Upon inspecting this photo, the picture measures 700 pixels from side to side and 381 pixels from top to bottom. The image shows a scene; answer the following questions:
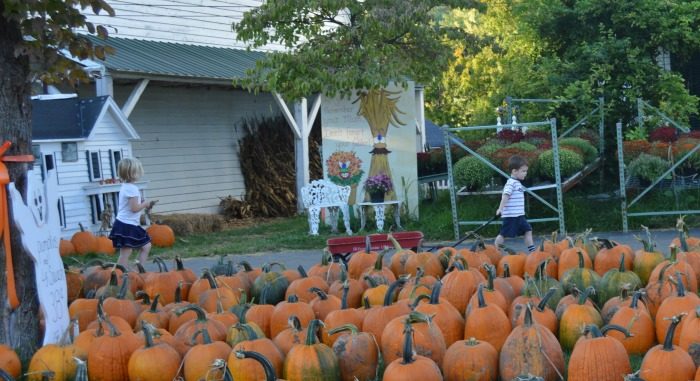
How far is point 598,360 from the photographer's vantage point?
190 inches

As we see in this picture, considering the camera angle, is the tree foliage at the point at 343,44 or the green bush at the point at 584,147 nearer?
the green bush at the point at 584,147

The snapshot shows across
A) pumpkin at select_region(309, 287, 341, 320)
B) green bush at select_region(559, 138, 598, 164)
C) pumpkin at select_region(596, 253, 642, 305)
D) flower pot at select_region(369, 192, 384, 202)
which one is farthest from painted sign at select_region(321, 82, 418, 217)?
pumpkin at select_region(309, 287, 341, 320)

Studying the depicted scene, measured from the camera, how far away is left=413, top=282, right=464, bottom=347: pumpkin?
5.67 metres

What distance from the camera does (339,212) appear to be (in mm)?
16547

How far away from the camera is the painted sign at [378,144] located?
15992 millimetres

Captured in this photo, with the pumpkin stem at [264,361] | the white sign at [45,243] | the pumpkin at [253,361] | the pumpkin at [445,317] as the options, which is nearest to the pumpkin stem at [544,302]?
the pumpkin at [445,317]

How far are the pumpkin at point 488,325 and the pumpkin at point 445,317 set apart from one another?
0.28 ft

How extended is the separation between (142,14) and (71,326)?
46.4ft

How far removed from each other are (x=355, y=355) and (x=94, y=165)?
10.5 meters

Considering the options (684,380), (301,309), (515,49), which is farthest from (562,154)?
(684,380)

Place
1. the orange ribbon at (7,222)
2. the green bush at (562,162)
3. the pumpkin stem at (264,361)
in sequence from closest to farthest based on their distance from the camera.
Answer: the pumpkin stem at (264,361)
the orange ribbon at (7,222)
the green bush at (562,162)

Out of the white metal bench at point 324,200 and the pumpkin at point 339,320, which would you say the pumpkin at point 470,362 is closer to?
the pumpkin at point 339,320

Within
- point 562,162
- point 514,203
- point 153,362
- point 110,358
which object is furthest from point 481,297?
point 562,162

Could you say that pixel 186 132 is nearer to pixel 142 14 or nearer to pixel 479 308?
pixel 142 14
